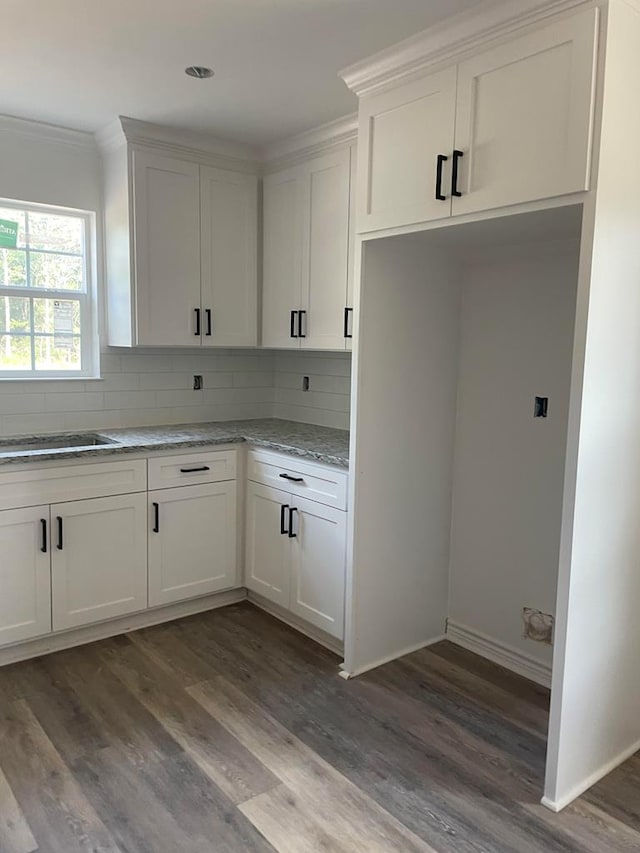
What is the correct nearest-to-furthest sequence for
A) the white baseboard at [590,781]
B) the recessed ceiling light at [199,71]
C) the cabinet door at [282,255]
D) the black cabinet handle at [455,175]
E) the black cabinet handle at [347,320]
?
the white baseboard at [590,781]
the black cabinet handle at [455,175]
the recessed ceiling light at [199,71]
the black cabinet handle at [347,320]
the cabinet door at [282,255]

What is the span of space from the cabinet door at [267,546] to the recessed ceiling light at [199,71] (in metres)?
1.82

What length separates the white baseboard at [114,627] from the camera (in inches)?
115

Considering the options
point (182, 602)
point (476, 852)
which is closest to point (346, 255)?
point (182, 602)

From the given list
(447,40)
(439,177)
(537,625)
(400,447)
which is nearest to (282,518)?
(400,447)

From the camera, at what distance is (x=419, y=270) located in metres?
2.79

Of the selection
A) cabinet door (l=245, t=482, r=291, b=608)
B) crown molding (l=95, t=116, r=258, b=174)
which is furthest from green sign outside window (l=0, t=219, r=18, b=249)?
cabinet door (l=245, t=482, r=291, b=608)

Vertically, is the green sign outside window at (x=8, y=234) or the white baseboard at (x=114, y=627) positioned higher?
the green sign outside window at (x=8, y=234)

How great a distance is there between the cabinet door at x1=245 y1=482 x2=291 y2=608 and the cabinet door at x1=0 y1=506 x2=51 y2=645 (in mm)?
997

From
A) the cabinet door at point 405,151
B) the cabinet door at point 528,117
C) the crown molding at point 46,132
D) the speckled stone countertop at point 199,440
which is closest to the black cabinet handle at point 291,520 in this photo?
the speckled stone countertop at point 199,440

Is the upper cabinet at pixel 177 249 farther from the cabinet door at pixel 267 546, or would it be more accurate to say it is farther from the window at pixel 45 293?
the cabinet door at pixel 267 546

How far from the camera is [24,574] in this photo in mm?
2844

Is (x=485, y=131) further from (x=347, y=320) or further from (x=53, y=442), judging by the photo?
(x=53, y=442)

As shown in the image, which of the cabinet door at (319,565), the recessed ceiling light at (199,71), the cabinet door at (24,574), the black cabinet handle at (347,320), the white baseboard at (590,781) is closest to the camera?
the white baseboard at (590,781)

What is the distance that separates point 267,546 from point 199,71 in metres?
2.13
